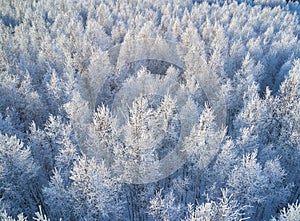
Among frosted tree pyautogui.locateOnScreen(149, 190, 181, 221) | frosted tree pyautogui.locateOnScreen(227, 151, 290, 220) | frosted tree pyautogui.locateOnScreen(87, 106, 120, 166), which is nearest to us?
frosted tree pyautogui.locateOnScreen(149, 190, 181, 221)

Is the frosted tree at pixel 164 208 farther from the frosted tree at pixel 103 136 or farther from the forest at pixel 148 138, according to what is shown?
the frosted tree at pixel 103 136

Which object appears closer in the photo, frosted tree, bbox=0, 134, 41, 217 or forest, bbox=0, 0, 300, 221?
frosted tree, bbox=0, 134, 41, 217

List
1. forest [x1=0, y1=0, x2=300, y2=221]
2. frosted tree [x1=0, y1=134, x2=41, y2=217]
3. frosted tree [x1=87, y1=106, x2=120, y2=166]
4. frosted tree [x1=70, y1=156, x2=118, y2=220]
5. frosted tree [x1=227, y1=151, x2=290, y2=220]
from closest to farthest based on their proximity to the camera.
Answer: frosted tree [x1=70, y1=156, x2=118, y2=220], frosted tree [x1=0, y1=134, x2=41, y2=217], forest [x1=0, y1=0, x2=300, y2=221], frosted tree [x1=227, y1=151, x2=290, y2=220], frosted tree [x1=87, y1=106, x2=120, y2=166]

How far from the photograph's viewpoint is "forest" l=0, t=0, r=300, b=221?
23.0m

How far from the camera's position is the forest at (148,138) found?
2297cm

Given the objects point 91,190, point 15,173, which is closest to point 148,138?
point 91,190

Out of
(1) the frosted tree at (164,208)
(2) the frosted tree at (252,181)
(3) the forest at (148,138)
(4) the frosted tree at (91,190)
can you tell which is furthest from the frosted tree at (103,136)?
(2) the frosted tree at (252,181)

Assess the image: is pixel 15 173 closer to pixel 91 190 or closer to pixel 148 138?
pixel 91 190

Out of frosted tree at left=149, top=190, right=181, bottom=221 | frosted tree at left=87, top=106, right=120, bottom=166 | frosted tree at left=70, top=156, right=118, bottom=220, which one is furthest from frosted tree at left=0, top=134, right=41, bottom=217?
frosted tree at left=149, top=190, right=181, bottom=221

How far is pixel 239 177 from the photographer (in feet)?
81.5

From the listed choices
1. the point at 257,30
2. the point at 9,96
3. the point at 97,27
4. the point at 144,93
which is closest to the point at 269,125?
the point at 144,93

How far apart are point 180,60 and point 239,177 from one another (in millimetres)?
35879

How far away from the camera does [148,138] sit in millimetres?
24766

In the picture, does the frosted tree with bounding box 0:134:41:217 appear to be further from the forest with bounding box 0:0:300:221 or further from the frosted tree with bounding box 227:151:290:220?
the frosted tree with bounding box 227:151:290:220
